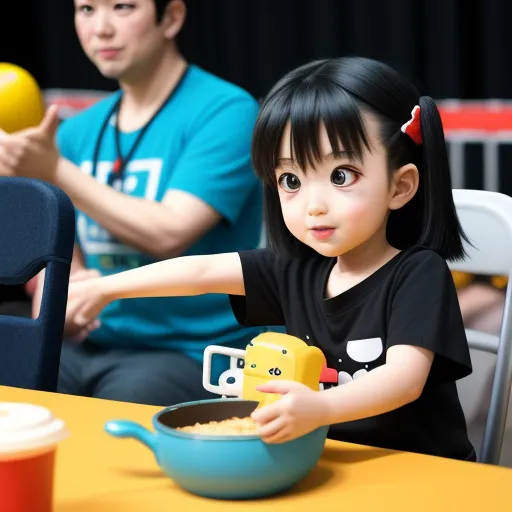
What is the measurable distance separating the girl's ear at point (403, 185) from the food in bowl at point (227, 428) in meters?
0.31

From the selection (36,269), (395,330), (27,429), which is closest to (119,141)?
(36,269)

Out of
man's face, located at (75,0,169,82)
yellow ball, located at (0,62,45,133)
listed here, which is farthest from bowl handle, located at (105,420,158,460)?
man's face, located at (75,0,169,82)

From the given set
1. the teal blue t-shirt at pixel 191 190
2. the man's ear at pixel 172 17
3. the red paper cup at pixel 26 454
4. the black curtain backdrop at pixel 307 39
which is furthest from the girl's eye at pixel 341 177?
the black curtain backdrop at pixel 307 39

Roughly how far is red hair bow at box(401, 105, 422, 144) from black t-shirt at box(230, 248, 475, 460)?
113 millimetres

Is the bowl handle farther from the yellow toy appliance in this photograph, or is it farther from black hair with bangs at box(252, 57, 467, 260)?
black hair with bangs at box(252, 57, 467, 260)

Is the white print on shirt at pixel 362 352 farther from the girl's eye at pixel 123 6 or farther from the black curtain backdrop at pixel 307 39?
the black curtain backdrop at pixel 307 39

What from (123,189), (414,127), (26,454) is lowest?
(123,189)

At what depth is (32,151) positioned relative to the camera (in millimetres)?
1557

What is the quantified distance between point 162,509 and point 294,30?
2154mm

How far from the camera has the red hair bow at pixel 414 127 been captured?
3.03 feet

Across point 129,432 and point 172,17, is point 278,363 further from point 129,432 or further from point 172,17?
point 172,17

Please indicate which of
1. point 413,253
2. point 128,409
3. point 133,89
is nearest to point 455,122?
point 133,89

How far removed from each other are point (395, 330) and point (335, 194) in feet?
0.44

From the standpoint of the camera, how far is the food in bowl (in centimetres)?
69
